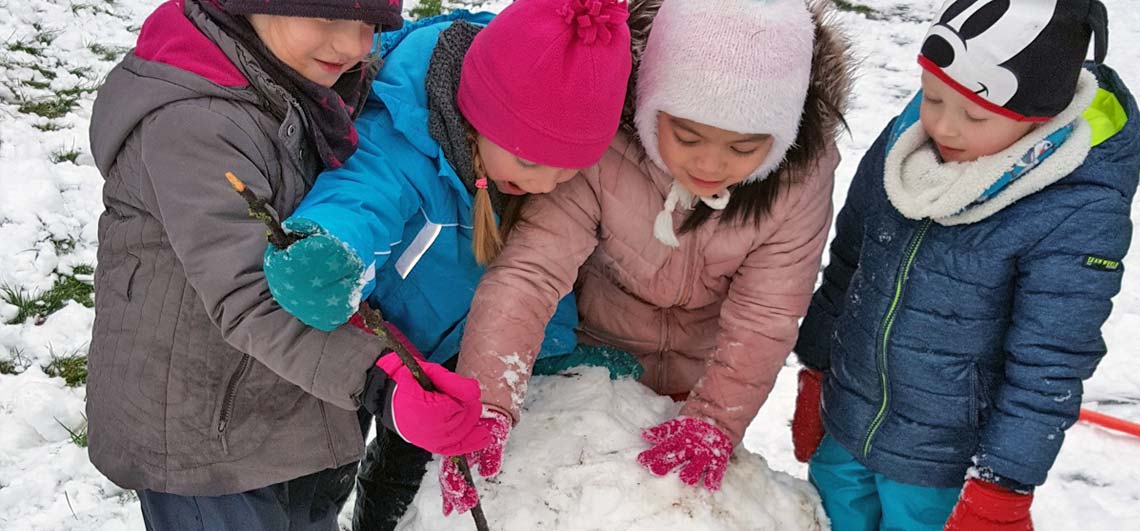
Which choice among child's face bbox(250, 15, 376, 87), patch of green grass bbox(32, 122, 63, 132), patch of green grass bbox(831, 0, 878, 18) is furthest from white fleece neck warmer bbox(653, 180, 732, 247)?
patch of green grass bbox(831, 0, 878, 18)

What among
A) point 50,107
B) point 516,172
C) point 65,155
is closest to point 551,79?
point 516,172

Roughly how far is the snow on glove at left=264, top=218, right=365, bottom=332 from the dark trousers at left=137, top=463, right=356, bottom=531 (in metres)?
0.57

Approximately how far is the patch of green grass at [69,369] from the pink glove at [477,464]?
A: 1933 millimetres

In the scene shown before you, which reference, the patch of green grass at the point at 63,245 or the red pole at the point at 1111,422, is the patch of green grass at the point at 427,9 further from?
the red pole at the point at 1111,422

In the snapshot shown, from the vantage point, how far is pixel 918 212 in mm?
1922

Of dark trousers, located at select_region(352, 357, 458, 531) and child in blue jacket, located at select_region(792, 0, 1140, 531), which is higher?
child in blue jacket, located at select_region(792, 0, 1140, 531)

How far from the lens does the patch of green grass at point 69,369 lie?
325 cm

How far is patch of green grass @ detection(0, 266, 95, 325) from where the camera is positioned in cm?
352

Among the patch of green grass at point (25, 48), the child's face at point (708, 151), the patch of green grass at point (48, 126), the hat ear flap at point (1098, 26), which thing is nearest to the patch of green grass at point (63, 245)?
the patch of green grass at point (48, 126)

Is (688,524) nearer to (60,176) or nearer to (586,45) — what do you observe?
(586,45)

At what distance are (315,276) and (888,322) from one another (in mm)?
1263

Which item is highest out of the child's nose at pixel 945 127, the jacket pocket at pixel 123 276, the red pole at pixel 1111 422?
the child's nose at pixel 945 127

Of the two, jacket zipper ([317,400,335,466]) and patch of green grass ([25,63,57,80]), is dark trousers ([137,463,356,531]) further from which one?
patch of green grass ([25,63,57,80])

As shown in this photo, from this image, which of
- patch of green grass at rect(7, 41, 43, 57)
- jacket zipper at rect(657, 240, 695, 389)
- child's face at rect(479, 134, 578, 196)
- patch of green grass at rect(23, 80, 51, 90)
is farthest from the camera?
patch of green grass at rect(7, 41, 43, 57)
